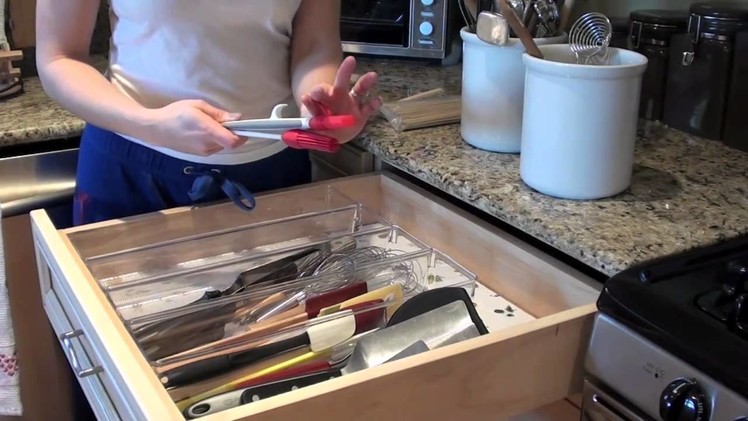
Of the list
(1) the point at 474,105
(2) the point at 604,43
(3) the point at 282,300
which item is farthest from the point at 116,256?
(2) the point at 604,43

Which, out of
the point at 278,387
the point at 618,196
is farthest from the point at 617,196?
the point at 278,387

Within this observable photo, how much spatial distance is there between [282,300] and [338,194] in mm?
275

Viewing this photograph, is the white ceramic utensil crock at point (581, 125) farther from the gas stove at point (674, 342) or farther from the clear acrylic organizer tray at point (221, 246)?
the clear acrylic organizer tray at point (221, 246)

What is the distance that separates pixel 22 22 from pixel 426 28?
31.7 inches

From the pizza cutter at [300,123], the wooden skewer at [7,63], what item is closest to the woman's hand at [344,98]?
the pizza cutter at [300,123]

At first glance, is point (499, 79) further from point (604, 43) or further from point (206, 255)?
point (206, 255)

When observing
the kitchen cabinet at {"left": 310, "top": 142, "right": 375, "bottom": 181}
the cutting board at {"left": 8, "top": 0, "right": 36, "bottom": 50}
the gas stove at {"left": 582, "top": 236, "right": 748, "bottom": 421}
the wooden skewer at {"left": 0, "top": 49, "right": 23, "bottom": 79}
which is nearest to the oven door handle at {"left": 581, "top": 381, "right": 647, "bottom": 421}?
the gas stove at {"left": 582, "top": 236, "right": 748, "bottom": 421}

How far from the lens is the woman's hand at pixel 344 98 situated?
98 cm

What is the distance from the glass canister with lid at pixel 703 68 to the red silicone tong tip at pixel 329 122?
546mm

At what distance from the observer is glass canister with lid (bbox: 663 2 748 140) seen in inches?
45.5

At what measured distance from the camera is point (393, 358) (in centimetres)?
85

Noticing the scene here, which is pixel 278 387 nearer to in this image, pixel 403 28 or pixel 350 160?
pixel 350 160

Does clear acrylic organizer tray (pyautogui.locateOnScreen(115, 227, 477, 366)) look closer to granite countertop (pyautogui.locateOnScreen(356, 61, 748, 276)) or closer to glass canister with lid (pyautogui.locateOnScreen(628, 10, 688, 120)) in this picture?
granite countertop (pyautogui.locateOnScreen(356, 61, 748, 276))

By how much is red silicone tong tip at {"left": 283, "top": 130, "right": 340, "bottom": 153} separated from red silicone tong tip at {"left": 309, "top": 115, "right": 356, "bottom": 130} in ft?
0.04
